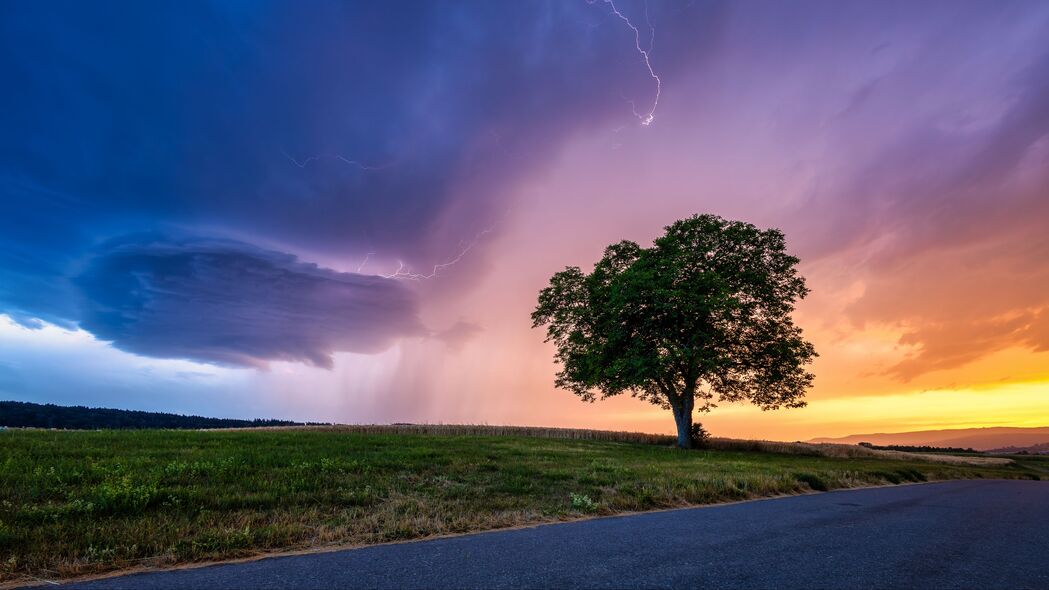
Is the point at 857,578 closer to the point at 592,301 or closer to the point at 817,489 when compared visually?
the point at 817,489

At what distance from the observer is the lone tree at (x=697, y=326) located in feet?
109

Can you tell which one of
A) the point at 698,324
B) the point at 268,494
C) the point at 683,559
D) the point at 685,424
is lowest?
the point at 683,559

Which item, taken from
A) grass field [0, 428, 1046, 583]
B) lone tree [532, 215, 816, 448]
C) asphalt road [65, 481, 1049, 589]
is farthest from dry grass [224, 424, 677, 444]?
asphalt road [65, 481, 1049, 589]

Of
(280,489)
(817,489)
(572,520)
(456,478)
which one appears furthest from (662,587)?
(817,489)

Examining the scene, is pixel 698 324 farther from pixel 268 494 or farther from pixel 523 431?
pixel 268 494

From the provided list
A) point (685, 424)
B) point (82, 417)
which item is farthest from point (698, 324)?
point (82, 417)

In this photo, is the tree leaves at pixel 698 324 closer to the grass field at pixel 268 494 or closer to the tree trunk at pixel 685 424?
the tree trunk at pixel 685 424

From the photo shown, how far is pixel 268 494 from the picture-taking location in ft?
33.4

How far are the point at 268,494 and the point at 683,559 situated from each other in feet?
26.8

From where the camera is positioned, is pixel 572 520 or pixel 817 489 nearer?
pixel 572 520

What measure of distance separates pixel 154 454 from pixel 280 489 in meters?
7.35

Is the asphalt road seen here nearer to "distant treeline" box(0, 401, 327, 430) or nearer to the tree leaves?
the tree leaves

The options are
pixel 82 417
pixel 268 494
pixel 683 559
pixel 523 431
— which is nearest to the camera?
pixel 683 559

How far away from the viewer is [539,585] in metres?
5.37
